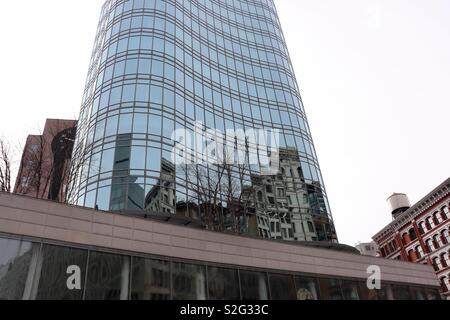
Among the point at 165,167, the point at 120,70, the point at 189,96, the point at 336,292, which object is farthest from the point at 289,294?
the point at 120,70

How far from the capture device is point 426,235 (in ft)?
200

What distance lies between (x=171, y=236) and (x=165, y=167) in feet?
45.2

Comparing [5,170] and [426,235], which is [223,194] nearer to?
[5,170]

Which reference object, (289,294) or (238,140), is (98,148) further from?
(289,294)

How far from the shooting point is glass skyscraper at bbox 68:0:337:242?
2780cm

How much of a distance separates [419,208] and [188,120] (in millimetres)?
48146

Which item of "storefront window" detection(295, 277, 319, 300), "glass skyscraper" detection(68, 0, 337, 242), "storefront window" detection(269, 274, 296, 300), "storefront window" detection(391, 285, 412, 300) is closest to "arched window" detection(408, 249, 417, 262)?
"glass skyscraper" detection(68, 0, 337, 242)

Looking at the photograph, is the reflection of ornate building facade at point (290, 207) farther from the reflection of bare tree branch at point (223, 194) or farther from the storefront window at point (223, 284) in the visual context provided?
the storefront window at point (223, 284)

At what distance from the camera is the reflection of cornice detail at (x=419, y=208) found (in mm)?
56900

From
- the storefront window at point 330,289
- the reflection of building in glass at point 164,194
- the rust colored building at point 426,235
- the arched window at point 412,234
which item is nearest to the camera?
the storefront window at point 330,289

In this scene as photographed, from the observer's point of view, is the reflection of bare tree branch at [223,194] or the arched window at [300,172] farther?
Answer: the arched window at [300,172]

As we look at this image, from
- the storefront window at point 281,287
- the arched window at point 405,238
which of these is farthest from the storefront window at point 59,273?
the arched window at point 405,238

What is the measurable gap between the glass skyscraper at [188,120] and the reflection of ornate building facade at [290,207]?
0.32ft

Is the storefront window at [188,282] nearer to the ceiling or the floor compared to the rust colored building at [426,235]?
nearer to the floor
